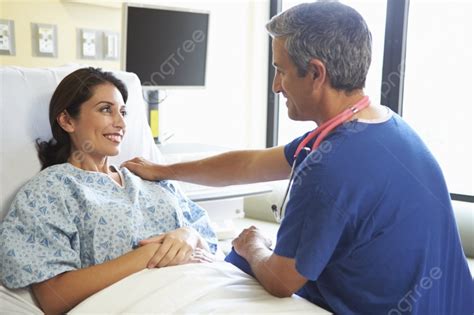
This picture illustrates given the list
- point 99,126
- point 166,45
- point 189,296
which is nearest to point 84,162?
point 99,126

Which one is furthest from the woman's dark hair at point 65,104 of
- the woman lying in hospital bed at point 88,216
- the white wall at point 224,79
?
the white wall at point 224,79

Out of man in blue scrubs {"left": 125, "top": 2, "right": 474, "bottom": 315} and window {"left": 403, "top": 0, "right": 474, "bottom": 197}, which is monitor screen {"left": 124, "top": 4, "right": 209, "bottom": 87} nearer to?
window {"left": 403, "top": 0, "right": 474, "bottom": 197}

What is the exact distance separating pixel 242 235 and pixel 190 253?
15 centimetres

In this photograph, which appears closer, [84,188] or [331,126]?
[331,126]

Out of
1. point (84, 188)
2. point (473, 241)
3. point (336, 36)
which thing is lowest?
point (473, 241)

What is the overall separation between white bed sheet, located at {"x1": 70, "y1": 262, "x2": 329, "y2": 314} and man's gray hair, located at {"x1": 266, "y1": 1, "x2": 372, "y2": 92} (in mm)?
510

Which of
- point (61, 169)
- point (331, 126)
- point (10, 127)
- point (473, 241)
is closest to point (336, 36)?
point (331, 126)

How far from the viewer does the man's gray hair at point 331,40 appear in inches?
43.5

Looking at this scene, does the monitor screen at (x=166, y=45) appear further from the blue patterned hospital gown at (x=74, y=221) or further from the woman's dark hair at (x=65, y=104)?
the blue patterned hospital gown at (x=74, y=221)

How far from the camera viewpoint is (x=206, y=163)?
1698 mm

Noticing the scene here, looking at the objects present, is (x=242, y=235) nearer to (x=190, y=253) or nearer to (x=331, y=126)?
(x=190, y=253)

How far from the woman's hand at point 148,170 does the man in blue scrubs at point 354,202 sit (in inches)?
22.5

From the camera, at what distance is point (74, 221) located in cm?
135

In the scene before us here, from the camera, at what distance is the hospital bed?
1.14 metres
